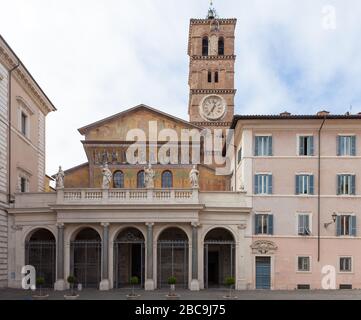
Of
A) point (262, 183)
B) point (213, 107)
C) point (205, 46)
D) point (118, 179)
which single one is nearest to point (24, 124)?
point (118, 179)

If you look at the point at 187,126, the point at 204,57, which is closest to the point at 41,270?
the point at 187,126

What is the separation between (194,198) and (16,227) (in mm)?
12241

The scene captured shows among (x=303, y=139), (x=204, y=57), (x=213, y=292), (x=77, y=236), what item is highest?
(x=204, y=57)

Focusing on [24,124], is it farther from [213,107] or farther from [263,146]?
[213,107]

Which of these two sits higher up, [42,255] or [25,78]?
[25,78]

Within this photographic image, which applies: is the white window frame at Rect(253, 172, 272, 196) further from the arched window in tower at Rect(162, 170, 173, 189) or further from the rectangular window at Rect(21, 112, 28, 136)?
the rectangular window at Rect(21, 112, 28, 136)

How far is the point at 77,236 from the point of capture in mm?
38562

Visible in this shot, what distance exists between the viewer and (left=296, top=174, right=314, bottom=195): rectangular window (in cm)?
3559

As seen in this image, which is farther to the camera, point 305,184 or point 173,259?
point 173,259

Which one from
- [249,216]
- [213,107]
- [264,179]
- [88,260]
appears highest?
[213,107]

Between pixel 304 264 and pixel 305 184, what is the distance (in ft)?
17.3

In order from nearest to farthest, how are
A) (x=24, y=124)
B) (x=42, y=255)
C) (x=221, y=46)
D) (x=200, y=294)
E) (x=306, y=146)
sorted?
(x=200, y=294) → (x=306, y=146) → (x=42, y=255) → (x=24, y=124) → (x=221, y=46)

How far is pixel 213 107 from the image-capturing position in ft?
249

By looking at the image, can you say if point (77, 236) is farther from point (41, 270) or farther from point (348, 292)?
point (348, 292)
